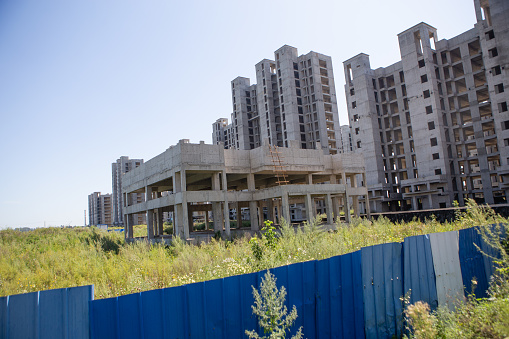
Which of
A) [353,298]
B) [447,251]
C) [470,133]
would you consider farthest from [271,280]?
[470,133]

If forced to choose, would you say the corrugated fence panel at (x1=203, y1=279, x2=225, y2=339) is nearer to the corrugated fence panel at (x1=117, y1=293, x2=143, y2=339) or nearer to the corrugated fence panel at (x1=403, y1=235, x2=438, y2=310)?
the corrugated fence panel at (x1=117, y1=293, x2=143, y2=339)

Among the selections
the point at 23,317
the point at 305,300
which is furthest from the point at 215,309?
the point at 23,317

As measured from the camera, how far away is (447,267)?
7.62 metres

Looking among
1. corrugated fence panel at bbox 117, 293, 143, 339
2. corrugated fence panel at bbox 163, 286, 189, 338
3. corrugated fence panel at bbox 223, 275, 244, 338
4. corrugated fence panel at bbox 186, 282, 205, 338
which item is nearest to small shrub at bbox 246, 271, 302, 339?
corrugated fence panel at bbox 223, 275, 244, 338

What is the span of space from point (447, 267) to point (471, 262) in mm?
A: 1245

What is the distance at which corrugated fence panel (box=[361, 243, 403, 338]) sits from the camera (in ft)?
21.1

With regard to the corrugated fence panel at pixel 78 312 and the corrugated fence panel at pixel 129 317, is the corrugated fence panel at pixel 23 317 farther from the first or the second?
the corrugated fence panel at pixel 129 317

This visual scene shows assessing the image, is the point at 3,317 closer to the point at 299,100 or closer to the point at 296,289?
the point at 296,289

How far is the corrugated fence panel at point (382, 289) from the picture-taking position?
6441mm

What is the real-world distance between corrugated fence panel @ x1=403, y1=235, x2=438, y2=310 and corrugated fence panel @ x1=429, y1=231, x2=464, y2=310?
161 millimetres

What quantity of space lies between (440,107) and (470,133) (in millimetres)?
13970

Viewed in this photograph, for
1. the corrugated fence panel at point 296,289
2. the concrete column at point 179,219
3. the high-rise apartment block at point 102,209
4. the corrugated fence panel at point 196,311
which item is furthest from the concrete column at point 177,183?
the high-rise apartment block at point 102,209

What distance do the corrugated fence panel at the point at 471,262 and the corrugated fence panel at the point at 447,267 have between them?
0.31 m

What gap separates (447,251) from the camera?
7.70 metres
